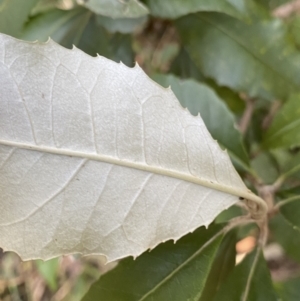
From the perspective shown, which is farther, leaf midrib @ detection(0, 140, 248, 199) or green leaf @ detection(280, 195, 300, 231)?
green leaf @ detection(280, 195, 300, 231)

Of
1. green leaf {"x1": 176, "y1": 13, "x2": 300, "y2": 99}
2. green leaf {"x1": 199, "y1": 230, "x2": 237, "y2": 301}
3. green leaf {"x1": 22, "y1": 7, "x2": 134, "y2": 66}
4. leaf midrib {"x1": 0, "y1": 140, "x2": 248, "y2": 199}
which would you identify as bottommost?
green leaf {"x1": 199, "y1": 230, "x2": 237, "y2": 301}

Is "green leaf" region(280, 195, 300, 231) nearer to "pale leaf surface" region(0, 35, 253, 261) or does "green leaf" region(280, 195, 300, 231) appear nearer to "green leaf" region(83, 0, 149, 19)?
"pale leaf surface" region(0, 35, 253, 261)

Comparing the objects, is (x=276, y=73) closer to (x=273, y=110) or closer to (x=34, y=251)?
(x=273, y=110)

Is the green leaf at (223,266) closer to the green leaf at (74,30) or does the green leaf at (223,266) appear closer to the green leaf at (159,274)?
the green leaf at (159,274)

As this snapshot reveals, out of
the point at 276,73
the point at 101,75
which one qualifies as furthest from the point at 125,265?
the point at 276,73

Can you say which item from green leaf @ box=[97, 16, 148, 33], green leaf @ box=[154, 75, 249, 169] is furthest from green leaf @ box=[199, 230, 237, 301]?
green leaf @ box=[97, 16, 148, 33]

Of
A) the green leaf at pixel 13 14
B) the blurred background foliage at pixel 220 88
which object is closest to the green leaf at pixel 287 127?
the blurred background foliage at pixel 220 88
